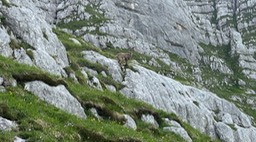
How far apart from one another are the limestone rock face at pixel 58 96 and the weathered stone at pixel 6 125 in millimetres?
7268

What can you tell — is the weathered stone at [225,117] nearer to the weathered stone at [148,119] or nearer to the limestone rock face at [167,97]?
the limestone rock face at [167,97]

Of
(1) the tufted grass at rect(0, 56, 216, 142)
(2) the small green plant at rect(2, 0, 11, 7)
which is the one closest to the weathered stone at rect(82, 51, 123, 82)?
(2) the small green plant at rect(2, 0, 11, 7)

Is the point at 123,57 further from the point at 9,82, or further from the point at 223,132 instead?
the point at 9,82

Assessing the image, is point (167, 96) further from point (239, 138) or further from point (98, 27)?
point (98, 27)

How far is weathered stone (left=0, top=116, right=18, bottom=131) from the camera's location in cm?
1545

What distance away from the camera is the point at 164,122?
32125 mm

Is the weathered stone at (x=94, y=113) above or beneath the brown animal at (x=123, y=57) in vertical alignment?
above

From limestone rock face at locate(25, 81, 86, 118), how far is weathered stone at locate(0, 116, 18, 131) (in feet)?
23.8

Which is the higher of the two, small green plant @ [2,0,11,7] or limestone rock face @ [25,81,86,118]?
small green plant @ [2,0,11,7]

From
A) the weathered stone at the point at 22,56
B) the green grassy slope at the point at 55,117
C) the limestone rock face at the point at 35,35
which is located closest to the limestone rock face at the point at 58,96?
the green grassy slope at the point at 55,117

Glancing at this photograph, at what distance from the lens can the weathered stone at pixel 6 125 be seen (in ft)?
50.7

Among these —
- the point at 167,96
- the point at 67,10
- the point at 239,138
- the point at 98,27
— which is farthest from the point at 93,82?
the point at 67,10

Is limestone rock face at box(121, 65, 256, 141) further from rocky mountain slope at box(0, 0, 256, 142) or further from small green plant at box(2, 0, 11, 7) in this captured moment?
small green plant at box(2, 0, 11, 7)

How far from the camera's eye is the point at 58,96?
25125mm
